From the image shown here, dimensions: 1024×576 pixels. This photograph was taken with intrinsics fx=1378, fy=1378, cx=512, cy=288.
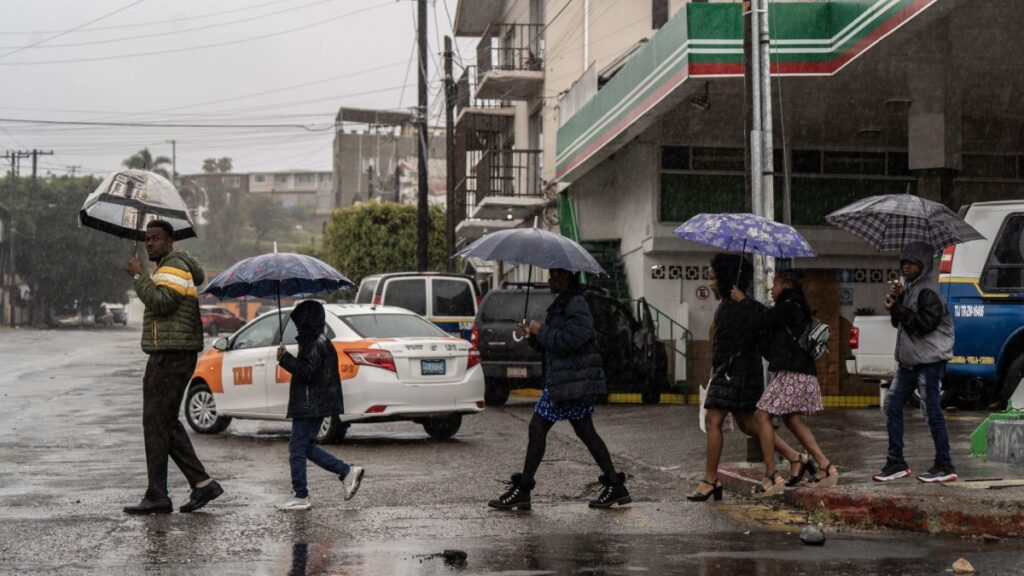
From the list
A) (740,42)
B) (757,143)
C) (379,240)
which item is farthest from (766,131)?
→ (379,240)

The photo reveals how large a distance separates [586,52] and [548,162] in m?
3.09

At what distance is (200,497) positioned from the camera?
9.47 meters

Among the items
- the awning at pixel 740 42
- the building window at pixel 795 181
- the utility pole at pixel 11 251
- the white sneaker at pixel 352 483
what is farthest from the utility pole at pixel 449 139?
the utility pole at pixel 11 251

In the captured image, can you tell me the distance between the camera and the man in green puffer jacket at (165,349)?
930cm

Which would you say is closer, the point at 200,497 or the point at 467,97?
the point at 200,497

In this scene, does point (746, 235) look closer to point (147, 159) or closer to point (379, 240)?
point (379, 240)

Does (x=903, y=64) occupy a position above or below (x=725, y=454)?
above

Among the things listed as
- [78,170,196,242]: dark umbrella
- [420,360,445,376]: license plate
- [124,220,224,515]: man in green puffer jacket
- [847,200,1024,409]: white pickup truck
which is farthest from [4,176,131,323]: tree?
[124,220,224,515]: man in green puffer jacket

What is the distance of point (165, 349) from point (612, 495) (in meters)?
3.29

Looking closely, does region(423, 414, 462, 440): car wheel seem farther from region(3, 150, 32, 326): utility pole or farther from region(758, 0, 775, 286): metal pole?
region(3, 150, 32, 326): utility pole

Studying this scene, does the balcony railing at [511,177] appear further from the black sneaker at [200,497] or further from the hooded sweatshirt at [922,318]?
the black sneaker at [200,497]

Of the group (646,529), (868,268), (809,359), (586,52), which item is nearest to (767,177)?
(809,359)

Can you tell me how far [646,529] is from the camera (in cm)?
885

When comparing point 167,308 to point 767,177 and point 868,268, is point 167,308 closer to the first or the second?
point 767,177
